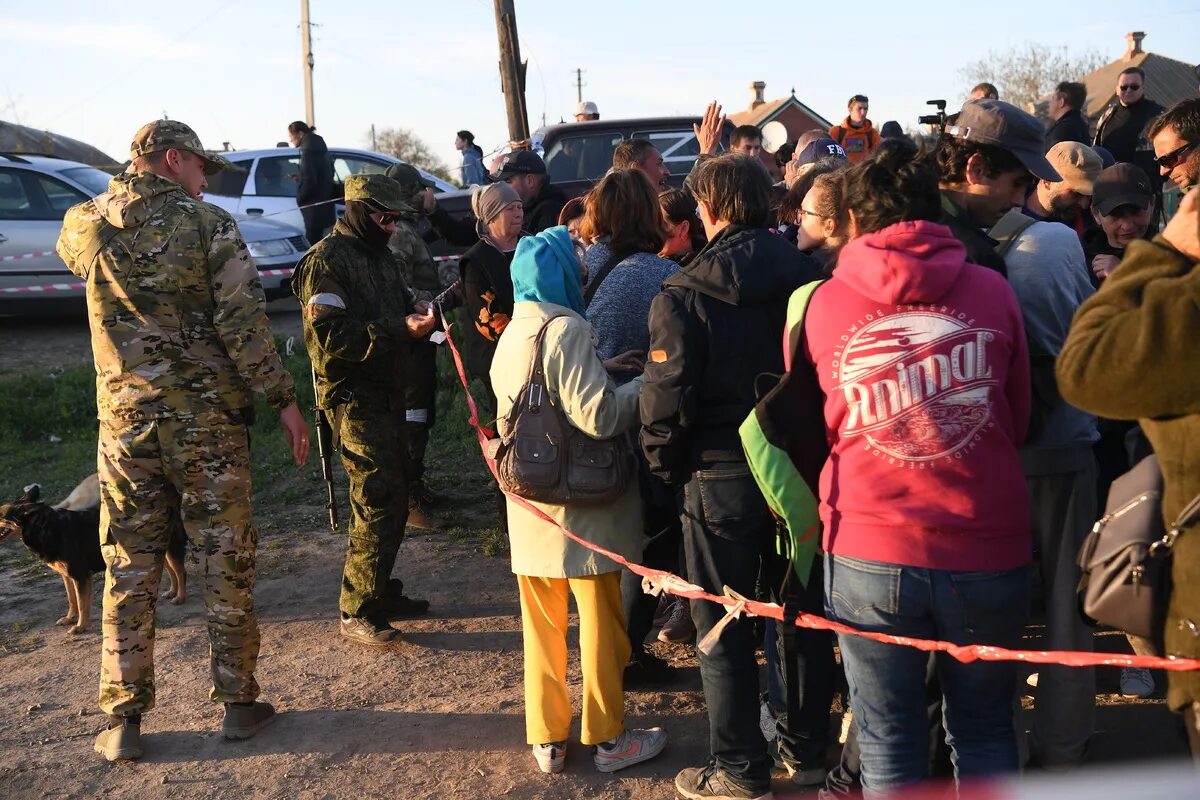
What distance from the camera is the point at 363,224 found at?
17.1 ft

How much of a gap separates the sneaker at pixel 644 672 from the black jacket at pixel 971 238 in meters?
2.35

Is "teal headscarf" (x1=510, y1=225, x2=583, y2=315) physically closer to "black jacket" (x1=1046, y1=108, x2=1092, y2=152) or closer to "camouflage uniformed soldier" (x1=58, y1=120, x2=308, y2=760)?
"camouflage uniformed soldier" (x1=58, y1=120, x2=308, y2=760)

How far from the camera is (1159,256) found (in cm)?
221

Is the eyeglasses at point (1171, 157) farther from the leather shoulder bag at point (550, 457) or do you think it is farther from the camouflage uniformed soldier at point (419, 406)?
the camouflage uniformed soldier at point (419, 406)

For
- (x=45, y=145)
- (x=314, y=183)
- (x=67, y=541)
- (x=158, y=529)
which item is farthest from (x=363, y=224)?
(x=45, y=145)

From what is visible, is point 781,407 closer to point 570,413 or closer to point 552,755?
point 570,413

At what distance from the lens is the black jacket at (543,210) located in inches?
263

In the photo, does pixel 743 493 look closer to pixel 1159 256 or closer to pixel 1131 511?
pixel 1131 511

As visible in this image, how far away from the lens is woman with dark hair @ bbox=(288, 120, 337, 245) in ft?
42.2

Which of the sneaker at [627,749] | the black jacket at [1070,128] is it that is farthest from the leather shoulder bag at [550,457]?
the black jacket at [1070,128]

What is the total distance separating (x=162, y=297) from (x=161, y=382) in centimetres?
33

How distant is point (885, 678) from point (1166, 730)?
1.98m

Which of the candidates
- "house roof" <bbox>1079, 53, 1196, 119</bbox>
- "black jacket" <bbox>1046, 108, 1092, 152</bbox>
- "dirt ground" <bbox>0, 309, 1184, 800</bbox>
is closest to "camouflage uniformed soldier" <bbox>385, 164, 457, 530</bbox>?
"dirt ground" <bbox>0, 309, 1184, 800</bbox>

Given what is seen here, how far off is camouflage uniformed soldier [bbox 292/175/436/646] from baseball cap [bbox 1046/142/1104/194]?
306 cm
